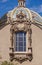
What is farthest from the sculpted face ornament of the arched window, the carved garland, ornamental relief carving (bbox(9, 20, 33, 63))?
the arched window

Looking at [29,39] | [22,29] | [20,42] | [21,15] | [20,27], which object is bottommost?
[20,42]

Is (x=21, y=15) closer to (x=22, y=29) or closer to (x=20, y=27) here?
(x=20, y=27)

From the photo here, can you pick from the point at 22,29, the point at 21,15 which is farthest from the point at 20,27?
the point at 21,15

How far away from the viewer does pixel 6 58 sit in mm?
27859

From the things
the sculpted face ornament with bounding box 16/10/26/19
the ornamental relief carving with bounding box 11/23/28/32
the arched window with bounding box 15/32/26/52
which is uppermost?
the sculpted face ornament with bounding box 16/10/26/19

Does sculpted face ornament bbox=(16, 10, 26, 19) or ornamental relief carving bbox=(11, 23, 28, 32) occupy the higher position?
sculpted face ornament bbox=(16, 10, 26, 19)

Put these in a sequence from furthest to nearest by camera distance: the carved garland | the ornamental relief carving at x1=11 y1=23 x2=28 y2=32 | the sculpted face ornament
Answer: the sculpted face ornament
the ornamental relief carving at x1=11 y1=23 x2=28 y2=32
the carved garland

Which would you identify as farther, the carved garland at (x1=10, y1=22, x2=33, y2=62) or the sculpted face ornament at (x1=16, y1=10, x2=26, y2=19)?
the sculpted face ornament at (x1=16, y1=10, x2=26, y2=19)

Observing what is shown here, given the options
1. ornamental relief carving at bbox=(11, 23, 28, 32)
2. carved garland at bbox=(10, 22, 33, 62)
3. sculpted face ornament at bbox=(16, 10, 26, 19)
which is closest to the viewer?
carved garland at bbox=(10, 22, 33, 62)

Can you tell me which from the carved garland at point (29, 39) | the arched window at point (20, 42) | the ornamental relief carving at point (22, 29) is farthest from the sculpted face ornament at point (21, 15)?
the arched window at point (20, 42)

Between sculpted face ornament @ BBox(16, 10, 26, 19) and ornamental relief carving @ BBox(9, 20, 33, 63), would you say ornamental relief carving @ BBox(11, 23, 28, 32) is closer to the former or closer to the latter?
ornamental relief carving @ BBox(9, 20, 33, 63)

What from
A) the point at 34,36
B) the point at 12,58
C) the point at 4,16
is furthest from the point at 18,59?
the point at 4,16

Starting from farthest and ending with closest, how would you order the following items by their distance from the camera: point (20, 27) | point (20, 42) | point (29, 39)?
point (20, 42), point (20, 27), point (29, 39)

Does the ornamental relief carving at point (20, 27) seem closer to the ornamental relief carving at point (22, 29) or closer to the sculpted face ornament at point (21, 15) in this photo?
the ornamental relief carving at point (22, 29)
